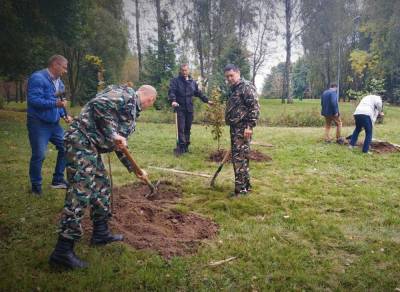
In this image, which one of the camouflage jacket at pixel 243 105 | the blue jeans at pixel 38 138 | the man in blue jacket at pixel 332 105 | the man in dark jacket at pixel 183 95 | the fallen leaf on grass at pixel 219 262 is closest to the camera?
the fallen leaf on grass at pixel 219 262

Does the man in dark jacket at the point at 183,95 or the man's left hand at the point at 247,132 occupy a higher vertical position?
the man in dark jacket at the point at 183,95

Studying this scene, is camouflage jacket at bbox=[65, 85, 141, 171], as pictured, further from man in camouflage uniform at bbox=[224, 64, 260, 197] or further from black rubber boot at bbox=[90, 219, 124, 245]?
man in camouflage uniform at bbox=[224, 64, 260, 197]

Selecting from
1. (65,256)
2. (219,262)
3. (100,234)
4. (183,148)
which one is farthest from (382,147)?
(65,256)

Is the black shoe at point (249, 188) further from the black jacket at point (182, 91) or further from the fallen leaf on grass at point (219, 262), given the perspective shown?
the black jacket at point (182, 91)

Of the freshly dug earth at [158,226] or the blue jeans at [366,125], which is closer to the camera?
the freshly dug earth at [158,226]

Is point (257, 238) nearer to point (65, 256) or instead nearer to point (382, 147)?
point (65, 256)

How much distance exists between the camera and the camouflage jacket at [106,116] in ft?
11.4

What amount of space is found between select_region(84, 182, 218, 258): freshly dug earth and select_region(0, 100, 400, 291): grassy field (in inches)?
6.1

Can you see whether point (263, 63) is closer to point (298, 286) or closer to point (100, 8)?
point (100, 8)

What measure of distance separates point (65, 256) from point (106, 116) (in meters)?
1.47

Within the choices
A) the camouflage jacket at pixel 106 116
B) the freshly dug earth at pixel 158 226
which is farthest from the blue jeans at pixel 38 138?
the camouflage jacket at pixel 106 116

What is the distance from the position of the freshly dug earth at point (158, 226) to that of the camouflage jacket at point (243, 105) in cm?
172

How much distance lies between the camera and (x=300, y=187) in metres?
6.53

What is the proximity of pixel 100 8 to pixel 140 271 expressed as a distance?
28.3 metres
